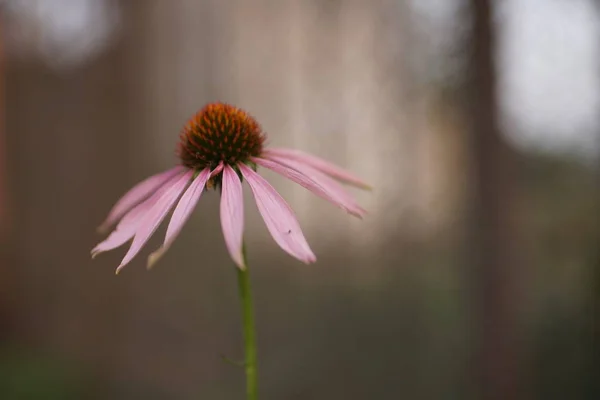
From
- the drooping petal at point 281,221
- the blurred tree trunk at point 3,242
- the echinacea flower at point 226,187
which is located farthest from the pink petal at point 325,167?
the blurred tree trunk at point 3,242

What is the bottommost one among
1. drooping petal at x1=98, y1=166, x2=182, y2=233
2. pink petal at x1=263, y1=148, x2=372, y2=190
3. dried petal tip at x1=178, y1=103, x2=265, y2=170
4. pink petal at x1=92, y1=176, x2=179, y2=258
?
pink petal at x1=92, y1=176, x2=179, y2=258

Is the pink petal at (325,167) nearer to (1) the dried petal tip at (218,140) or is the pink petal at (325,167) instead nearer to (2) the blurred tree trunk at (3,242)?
(1) the dried petal tip at (218,140)

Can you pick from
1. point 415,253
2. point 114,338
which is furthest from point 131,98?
point 415,253

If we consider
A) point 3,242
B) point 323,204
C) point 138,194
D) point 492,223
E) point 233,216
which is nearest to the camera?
point 233,216

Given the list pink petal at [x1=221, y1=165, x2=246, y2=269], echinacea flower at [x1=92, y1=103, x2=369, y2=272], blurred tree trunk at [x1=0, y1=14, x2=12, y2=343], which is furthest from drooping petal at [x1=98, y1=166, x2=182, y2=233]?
blurred tree trunk at [x1=0, y1=14, x2=12, y2=343]

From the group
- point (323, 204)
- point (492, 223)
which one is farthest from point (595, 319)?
point (323, 204)

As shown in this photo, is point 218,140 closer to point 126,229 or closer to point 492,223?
point 126,229

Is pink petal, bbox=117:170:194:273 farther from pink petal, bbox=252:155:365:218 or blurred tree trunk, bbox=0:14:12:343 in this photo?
blurred tree trunk, bbox=0:14:12:343

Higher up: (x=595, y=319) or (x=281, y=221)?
(x=281, y=221)
